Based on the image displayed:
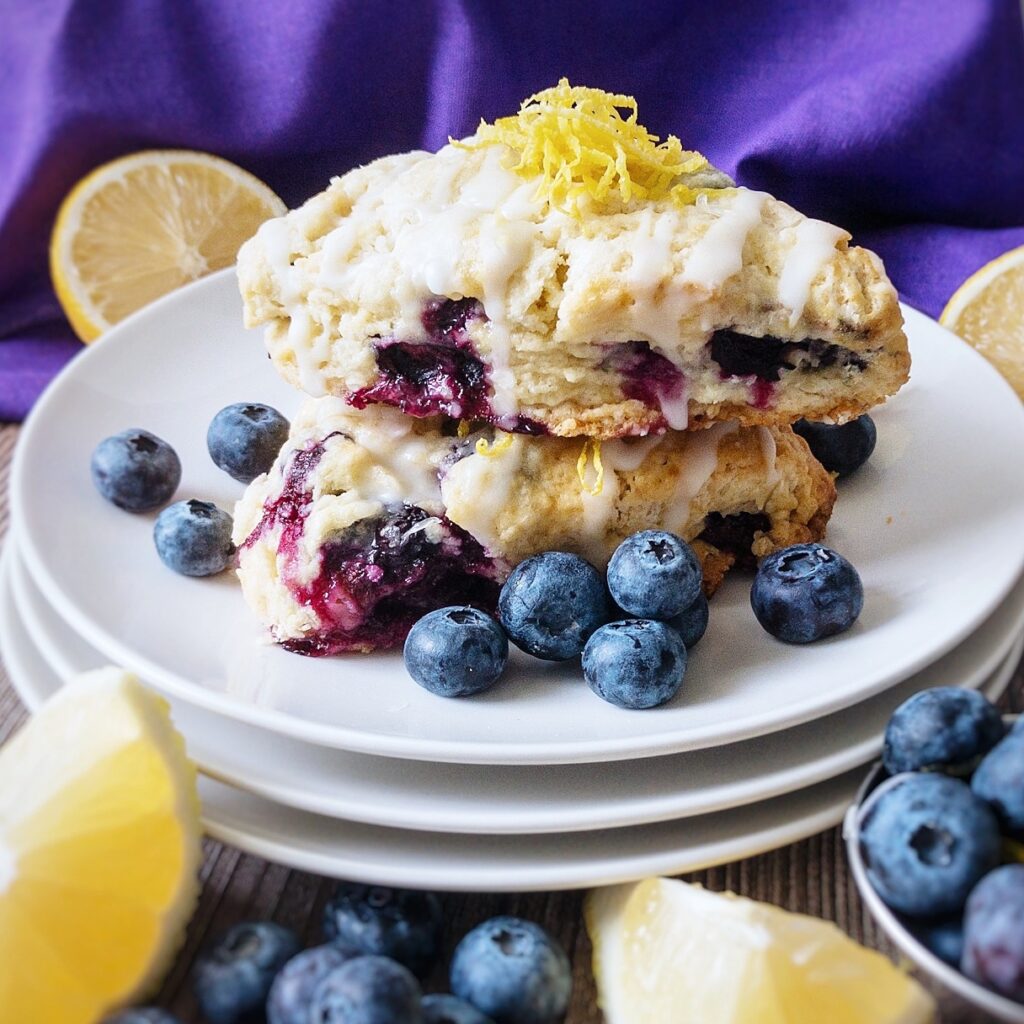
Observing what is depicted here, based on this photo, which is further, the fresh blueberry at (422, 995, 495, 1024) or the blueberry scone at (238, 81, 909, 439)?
the blueberry scone at (238, 81, 909, 439)

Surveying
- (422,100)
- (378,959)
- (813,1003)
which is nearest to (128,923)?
(378,959)

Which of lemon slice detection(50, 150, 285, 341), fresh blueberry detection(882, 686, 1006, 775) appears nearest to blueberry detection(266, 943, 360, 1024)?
fresh blueberry detection(882, 686, 1006, 775)

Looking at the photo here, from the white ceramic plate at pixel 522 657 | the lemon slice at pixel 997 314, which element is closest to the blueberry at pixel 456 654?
the white ceramic plate at pixel 522 657

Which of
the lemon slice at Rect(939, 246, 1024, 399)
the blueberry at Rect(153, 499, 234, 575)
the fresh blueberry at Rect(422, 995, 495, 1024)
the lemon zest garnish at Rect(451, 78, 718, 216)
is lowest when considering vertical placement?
the lemon slice at Rect(939, 246, 1024, 399)

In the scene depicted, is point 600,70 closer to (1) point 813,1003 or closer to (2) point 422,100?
(2) point 422,100

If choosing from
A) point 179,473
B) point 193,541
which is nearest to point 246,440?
point 179,473

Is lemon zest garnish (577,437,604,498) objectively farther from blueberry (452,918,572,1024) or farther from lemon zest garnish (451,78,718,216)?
blueberry (452,918,572,1024)

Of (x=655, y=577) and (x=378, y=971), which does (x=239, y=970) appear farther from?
(x=655, y=577)

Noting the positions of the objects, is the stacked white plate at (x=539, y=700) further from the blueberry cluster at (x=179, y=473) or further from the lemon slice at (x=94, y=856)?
the lemon slice at (x=94, y=856)
